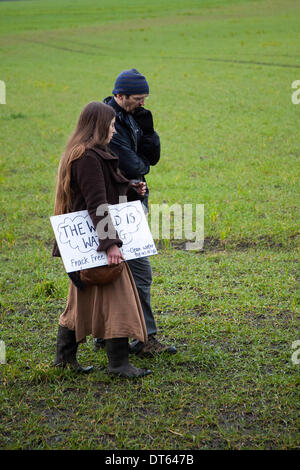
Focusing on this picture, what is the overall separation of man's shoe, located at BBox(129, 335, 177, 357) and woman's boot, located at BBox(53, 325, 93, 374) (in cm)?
44

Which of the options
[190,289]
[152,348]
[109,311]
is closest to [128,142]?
[109,311]

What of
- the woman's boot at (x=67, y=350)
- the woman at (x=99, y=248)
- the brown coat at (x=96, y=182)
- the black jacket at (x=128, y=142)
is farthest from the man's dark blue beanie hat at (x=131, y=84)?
the woman's boot at (x=67, y=350)

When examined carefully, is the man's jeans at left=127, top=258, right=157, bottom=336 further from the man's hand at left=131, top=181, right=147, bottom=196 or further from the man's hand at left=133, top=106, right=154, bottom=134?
the man's hand at left=133, top=106, right=154, bottom=134

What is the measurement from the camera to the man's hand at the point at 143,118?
13.8ft

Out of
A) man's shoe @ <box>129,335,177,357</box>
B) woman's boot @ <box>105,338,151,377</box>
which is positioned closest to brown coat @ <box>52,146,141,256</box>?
woman's boot @ <box>105,338,151,377</box>

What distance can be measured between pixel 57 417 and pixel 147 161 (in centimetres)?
204

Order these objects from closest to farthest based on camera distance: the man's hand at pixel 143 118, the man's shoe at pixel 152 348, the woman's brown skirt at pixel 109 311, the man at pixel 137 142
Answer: the woman's brown skirt at pixel 109 311 → the man at pixel 137 142 → the man's hand at pixel 143 118 → the man's shoe at pixel 152 348

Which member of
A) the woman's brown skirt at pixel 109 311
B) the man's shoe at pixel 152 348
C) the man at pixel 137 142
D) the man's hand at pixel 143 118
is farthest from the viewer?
the man's shoe at pixel 152 348

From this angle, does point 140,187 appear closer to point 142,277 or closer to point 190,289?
point 142,277

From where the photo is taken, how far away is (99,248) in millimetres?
3652

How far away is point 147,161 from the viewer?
4.37 meters

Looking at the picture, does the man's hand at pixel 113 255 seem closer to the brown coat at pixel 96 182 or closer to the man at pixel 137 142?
the brown coat at pixel 96 182

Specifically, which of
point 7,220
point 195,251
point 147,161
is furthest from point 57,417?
point 7,220
